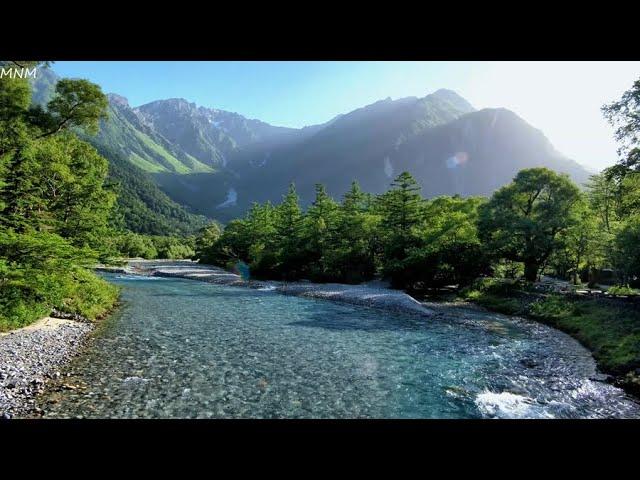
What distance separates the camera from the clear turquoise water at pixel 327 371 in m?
11.1

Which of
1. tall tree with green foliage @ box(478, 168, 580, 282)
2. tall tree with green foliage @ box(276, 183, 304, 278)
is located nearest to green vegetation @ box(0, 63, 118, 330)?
tall tree with green foliage @ box(276, 183, 304, 278)

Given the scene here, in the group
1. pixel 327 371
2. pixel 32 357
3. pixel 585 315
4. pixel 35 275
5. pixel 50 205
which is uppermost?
pixel 50 205

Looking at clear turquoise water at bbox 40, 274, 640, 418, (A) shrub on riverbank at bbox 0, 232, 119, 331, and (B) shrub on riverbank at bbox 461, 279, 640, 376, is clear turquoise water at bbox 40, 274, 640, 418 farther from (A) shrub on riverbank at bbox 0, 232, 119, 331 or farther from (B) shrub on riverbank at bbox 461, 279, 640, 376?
(A) shrub on riverbank at bbox 0, 232, 119, 331

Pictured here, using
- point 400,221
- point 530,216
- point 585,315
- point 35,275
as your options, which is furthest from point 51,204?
point 530,216

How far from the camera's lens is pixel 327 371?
14.4 m

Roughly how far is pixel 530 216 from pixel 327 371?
2871cm

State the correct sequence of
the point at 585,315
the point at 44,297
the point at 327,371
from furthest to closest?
the point at 585,315 → the point at 44,297 → the point at 327,371

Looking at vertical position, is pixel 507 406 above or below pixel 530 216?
below

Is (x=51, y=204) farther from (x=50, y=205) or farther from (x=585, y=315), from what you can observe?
(x=585, y=315)

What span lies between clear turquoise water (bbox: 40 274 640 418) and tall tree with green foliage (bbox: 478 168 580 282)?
11.7 meters

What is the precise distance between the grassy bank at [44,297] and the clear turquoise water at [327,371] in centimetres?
192
